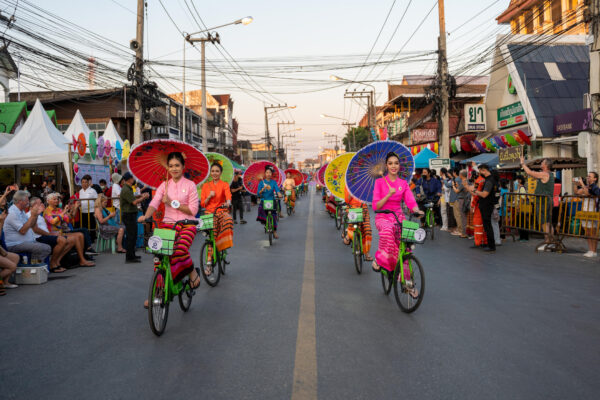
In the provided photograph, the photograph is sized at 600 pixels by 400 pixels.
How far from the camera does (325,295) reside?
612 centimetres

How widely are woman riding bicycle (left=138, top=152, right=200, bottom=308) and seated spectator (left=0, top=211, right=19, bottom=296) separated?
3109 mm

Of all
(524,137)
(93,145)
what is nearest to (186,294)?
(93,145)

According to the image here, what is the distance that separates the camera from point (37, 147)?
1479 cm

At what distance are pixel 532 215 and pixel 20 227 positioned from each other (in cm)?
1105

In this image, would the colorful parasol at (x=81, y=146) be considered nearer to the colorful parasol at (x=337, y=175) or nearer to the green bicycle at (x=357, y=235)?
the colorful parasol at (x=337, y=175)

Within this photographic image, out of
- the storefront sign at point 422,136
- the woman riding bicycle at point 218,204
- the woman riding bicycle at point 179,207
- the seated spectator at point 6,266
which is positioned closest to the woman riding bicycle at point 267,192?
the woman riding bicycle at point 218,204

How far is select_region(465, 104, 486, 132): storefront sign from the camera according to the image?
77.2 ft

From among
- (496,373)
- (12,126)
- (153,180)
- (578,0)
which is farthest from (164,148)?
(578,0)

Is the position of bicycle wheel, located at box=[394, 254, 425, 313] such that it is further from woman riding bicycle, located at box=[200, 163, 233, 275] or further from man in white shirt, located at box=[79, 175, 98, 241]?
man in white shirt, located at box=[79, 175, 98, 241]

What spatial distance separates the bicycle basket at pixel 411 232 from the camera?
17.5 feet

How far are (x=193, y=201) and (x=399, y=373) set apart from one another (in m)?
3.11

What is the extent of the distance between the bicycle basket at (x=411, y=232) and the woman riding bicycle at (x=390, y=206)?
0.39 m

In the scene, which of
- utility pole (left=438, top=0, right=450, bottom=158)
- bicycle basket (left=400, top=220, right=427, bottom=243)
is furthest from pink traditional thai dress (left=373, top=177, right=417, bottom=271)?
utility pole (left=438, top=0, right=450, bottom=158)

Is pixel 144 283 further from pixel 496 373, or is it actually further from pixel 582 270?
pixel 582 270
